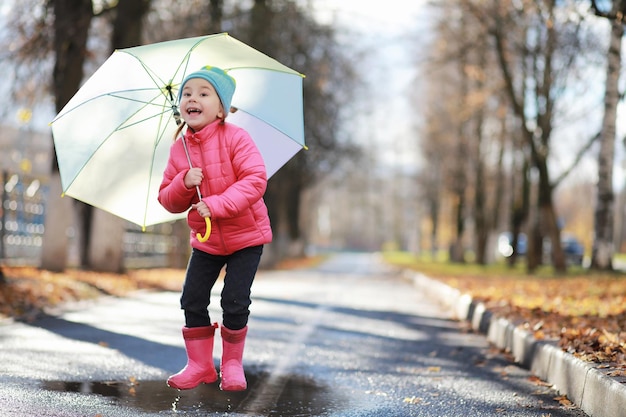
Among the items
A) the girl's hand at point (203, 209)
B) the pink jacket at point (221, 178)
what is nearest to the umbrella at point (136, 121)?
the pink jacket at point (221, 178)

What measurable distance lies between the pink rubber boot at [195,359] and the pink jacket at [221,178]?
20.2 inches

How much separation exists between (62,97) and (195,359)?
1180 centimetres

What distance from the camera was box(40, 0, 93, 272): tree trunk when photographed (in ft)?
51.3

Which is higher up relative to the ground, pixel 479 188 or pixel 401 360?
pixel 479 188

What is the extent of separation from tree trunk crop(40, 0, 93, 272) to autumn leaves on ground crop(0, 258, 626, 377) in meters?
1.04

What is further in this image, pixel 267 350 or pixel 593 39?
pixel 593 39

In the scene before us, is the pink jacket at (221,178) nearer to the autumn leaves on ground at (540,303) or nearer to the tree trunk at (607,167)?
the autumn leaves on ground at (540,303)

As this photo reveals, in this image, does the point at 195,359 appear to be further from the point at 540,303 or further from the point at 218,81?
the point at 540,303

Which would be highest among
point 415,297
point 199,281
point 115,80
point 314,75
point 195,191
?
point 314,75

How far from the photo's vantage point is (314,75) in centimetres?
2370

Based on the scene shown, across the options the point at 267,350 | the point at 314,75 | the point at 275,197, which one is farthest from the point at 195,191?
the point at 275,197

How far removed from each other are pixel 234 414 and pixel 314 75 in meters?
19.8

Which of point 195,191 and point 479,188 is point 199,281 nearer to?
point 195,191

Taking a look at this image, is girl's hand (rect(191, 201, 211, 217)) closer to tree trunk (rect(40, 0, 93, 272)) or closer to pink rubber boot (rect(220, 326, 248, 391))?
pink rubber boot (rect(220, 326, 248, 391))
